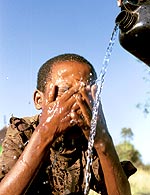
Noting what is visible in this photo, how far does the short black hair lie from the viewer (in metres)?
2.66

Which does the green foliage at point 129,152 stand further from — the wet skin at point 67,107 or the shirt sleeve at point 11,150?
the wet skin at point 67,107

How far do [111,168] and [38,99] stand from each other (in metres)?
0.59

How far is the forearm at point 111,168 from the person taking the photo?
7.82ft

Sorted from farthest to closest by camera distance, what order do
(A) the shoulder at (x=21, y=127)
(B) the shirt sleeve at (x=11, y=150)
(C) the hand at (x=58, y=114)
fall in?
(A) the shoulder at (x=21, y=127) → (B) the shirt sleeve at (x=11, y=150) → (C) the hand at (x=58, y=114)

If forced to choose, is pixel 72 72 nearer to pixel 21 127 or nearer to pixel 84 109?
pixel 84 109

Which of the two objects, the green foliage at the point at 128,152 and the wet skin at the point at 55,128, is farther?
the green foliage at the point at 128,152

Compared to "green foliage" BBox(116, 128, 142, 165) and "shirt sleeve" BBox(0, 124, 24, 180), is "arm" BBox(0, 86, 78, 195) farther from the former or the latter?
"green foliage" BBox(116, 128, 142, 165)

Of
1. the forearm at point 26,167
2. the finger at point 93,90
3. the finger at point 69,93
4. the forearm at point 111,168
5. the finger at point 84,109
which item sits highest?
the finger at point 69,93

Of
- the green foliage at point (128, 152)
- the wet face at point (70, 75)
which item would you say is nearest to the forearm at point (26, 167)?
the wet face at point (70, 75)

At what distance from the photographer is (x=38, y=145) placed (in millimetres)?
2283

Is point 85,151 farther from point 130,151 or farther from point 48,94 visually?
point 130,151

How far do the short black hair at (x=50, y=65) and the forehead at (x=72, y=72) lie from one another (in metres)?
0.05

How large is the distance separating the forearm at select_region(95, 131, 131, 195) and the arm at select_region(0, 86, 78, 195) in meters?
0.23

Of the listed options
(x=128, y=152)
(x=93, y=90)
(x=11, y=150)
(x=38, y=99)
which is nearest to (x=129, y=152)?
(x=128, y=152)
